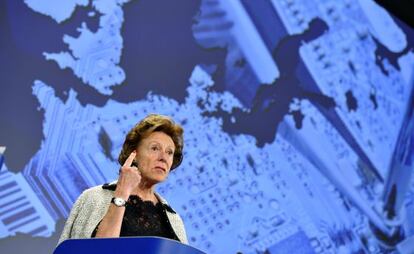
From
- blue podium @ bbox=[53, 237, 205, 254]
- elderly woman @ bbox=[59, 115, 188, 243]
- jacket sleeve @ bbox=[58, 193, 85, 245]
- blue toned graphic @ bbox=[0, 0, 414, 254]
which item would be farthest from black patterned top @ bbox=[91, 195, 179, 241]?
blue toned graphic @ bbox=[0, 0, 414, 254]

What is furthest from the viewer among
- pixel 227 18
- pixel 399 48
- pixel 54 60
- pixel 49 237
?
pixel 399 48

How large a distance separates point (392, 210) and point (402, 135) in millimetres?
515

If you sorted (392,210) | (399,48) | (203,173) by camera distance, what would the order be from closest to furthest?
(203,173), (392,210), (399,48)

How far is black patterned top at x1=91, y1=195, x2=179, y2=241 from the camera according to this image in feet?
6.97

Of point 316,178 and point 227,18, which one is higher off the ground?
point 227,18

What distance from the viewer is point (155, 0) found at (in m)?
3.89

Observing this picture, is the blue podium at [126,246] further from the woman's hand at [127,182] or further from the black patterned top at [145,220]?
the black patterned top at [145,220]

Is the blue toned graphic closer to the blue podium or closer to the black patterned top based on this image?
the black patterned top

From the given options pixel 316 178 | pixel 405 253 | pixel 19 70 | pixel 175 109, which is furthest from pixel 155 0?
pixel 405 253

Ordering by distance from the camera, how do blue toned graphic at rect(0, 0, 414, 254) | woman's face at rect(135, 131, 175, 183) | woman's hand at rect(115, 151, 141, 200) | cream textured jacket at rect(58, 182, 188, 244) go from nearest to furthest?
woman's hand at rect(115, 151, 141, 200) → cream textured jacket at rect(58, 182, 188, 244) → woman's face at rect(135, 131, 175, 183) → blue toned graphic at rect(0, 0, 414, 254)

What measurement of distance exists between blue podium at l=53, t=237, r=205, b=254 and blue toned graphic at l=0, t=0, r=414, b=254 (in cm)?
149

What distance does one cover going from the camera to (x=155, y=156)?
7.45ft

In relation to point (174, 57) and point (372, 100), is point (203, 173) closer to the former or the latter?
point (174, 57)

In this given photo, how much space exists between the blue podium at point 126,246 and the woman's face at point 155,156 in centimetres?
57
